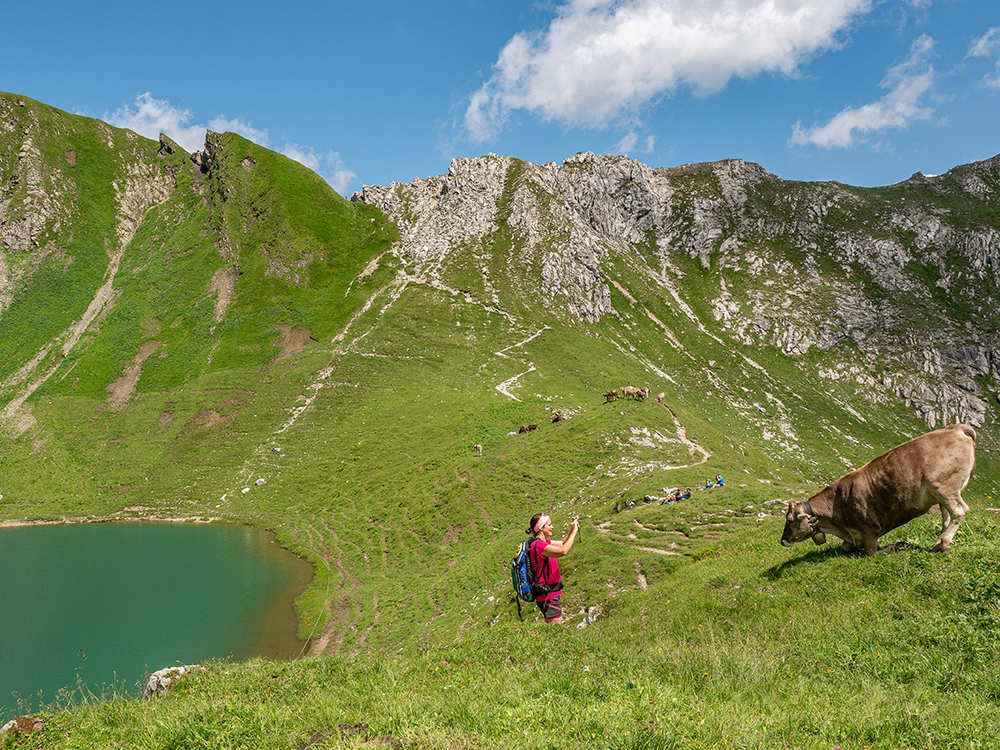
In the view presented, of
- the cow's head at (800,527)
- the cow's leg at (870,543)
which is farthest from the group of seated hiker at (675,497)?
the cow's leg at (870,543)

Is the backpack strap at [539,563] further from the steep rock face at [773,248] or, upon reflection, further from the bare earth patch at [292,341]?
the steep rock face at [773,248]

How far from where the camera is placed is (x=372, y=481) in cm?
5325

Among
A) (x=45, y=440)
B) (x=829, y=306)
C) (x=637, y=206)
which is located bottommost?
(x=45, y=440)

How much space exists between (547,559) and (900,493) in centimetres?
878

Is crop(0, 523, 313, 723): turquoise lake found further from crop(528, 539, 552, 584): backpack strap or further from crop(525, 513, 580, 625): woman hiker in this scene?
crop(528, 539, 552, 584): backpack strap

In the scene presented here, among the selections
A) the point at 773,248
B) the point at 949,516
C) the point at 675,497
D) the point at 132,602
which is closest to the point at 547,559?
the point at 949,516

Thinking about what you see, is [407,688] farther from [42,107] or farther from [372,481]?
[42,107]

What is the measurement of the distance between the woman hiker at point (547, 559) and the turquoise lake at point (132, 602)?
19.9m

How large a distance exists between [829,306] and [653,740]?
411ft

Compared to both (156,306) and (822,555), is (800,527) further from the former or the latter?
(156,306)

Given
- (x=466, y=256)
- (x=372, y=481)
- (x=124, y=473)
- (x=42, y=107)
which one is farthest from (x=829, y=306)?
(x=42, y=107)

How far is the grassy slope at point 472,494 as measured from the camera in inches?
316

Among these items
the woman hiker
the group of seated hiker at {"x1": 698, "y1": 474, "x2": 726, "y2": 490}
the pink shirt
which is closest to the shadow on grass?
the woman hiker

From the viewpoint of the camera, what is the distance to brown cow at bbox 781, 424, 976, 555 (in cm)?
1117
